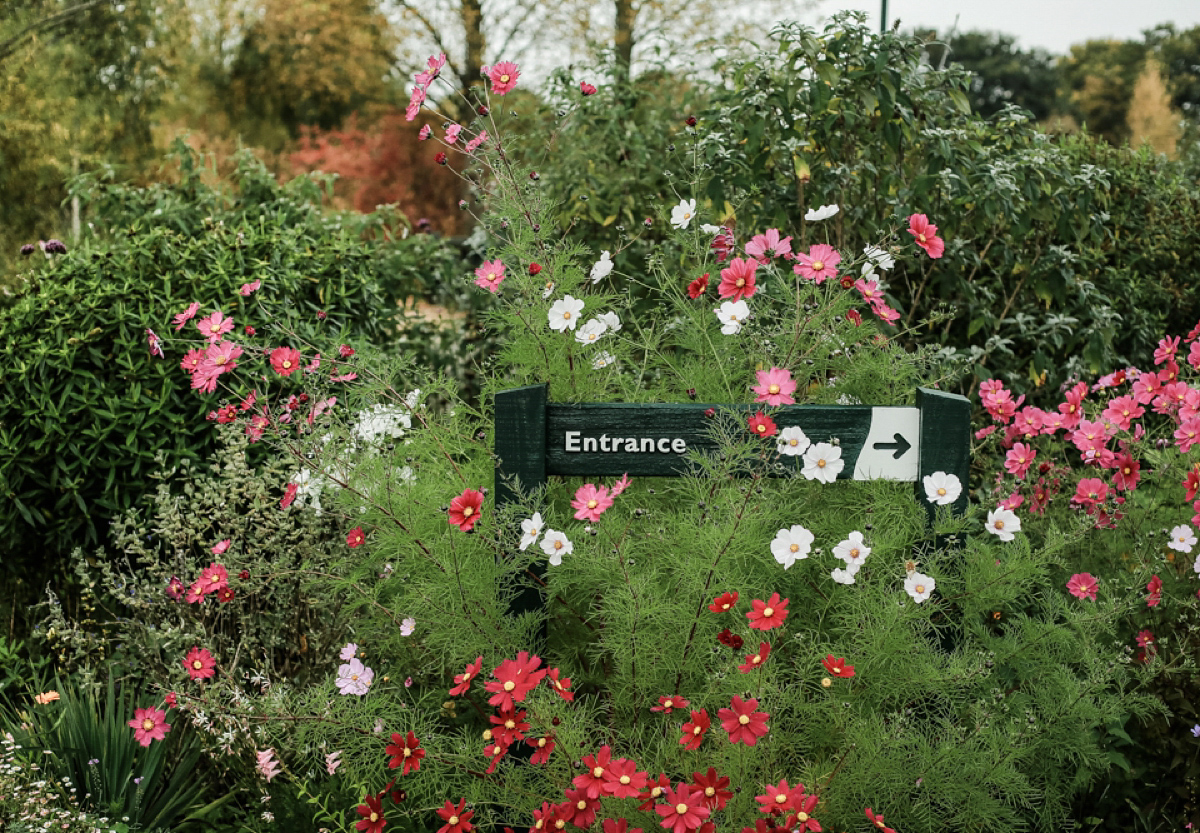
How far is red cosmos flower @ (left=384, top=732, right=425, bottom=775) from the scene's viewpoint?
1870 millimetres

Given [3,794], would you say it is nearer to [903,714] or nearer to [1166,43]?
[903,714]

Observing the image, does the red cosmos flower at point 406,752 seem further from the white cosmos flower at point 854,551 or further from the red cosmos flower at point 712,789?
the white cosmos flower at point 854,551

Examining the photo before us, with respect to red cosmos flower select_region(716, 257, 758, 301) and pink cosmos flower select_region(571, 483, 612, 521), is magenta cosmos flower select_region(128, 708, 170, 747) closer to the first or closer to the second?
pink cosmos flower select_region(571, 483, 612, 521)

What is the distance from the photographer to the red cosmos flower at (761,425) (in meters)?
1.97

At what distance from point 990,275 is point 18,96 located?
1386 centimetres

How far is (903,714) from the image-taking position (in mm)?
2055

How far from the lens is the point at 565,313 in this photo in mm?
2227

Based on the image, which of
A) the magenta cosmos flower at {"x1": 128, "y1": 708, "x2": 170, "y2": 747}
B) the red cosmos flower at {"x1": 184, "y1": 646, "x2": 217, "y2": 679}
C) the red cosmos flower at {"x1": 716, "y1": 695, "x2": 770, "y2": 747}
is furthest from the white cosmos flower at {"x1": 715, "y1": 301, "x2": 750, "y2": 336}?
the magenta cosmos flower at {"x1": 128, "y1": 708, "x2": 170, "y2": 747}

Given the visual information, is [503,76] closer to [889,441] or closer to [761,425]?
[761,425]

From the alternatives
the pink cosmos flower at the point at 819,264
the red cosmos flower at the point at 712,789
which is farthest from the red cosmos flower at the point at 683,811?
the pink cosmos flower at the point at 819,264

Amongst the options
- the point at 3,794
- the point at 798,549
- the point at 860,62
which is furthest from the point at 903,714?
the point at 860,62

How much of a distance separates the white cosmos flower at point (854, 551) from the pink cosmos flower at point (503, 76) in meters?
1.30

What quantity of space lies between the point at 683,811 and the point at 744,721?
0.18m

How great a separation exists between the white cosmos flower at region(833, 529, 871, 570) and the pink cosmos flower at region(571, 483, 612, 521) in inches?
18.4
